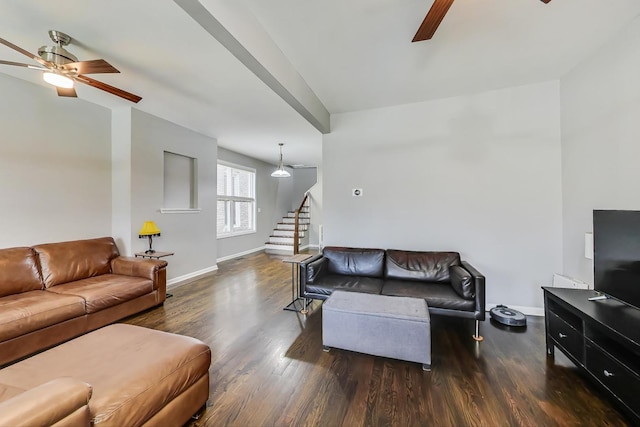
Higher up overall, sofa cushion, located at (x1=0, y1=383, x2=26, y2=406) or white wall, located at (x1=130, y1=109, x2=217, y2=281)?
white wall, located at (x1=130, y1=109, x2=217, y2=281)

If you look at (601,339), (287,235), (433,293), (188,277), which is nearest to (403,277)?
(433,293)

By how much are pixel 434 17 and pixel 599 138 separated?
83.9 inches

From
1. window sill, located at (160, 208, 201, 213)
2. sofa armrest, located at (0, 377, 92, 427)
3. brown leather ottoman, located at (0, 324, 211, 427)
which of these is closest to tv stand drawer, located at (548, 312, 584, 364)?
brown leather ottoman, located at (0, 324, 211, 427)

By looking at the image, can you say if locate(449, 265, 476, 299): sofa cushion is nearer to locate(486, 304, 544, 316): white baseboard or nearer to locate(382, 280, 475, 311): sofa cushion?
locate(382, 280, 475, 311): sofa cushion

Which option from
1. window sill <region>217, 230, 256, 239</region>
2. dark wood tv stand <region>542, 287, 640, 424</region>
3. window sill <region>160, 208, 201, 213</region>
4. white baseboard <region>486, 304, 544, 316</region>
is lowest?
white baseboard <region>486, 304, 544, 316</region>

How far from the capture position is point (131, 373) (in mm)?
1294

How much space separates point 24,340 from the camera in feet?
7.09

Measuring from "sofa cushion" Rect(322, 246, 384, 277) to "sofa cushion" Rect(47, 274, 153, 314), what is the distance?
2268 mm

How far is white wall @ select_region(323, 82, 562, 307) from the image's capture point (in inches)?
121

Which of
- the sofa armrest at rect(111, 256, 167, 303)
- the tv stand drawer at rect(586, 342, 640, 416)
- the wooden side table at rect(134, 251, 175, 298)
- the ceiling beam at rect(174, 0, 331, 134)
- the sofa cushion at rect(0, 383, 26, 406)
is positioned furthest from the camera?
the wooden side table at rect(134, 251, 175, 298)

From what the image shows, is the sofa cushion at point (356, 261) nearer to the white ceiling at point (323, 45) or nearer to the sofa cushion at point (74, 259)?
the white ceiling at point (323, 45)

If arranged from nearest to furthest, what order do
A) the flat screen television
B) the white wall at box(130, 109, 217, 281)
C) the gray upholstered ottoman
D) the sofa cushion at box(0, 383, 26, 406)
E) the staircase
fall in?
the sofa cushion at box(0, 383, 26, 406) → the flat screen television → the gray upholstered ottoman → the white wall at box(130, 109, 217, 281) → the staircase

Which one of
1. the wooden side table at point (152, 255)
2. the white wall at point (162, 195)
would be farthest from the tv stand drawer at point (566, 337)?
the white wall at point (162, 195)

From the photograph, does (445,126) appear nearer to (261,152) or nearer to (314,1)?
(314,1)
